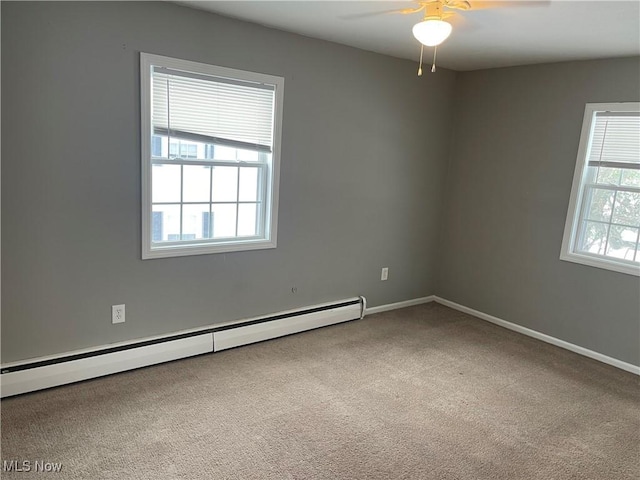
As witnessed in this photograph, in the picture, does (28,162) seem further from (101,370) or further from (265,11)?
(265,11)

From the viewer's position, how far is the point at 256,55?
10.4 feet

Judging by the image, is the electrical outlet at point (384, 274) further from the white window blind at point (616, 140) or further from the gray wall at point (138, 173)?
the white window blind at point (616, 140)

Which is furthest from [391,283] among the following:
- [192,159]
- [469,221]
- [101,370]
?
[101,370]

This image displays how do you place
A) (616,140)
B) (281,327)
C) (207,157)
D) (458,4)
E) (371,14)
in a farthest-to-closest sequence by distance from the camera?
(281,327)
(616,140)
(207,157)
(371,14)
(458,4)

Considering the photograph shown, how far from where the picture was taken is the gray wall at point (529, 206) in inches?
139

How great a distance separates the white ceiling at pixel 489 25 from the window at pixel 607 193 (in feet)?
1.65

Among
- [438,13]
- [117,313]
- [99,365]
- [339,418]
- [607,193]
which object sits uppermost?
[438,13]

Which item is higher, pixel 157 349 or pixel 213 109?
pixel 213 109

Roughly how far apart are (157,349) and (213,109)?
1.65m

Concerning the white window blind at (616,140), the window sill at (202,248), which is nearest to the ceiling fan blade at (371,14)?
the window sill at (202,248)

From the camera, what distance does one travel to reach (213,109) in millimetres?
3080

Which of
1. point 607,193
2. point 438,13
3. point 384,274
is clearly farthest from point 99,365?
point 607,193

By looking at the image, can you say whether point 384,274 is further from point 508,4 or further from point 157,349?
point 508,4

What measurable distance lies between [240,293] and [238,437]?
1267mm
